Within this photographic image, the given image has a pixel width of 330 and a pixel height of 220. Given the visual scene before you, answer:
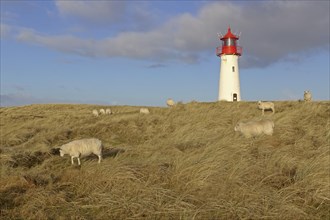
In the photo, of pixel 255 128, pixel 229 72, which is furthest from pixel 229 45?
pixel 255 128

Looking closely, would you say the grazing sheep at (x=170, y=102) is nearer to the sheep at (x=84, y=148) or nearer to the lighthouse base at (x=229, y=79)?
the lighthouse base at (x=229, y=79)

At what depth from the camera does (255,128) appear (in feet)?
49.0

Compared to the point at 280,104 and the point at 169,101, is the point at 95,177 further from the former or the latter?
the point at 169,101

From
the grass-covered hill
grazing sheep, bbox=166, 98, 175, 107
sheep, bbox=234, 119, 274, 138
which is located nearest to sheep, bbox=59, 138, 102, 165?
the grass-covered hill

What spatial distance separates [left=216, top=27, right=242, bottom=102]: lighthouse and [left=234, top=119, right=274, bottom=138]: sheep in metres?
26.9

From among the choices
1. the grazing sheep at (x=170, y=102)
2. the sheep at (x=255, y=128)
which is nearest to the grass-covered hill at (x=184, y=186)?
the sheep at (x=255, y=128)

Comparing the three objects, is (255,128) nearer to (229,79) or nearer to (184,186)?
(184,186)

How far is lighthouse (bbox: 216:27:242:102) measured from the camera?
42.1m

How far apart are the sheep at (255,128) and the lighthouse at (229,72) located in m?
26.9

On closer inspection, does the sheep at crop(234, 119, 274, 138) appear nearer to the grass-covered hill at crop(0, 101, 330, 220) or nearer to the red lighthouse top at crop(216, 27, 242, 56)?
the grass-covered hill at crop(0, 101, 330, 220)

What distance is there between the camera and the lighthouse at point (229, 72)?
42.1m

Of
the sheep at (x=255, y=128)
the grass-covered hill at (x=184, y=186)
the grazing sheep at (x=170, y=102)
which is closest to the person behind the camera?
the grass-covered hill at (x=184, y=186)

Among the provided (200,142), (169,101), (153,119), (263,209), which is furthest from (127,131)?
(169,101)

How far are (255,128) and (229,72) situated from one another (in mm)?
27998
